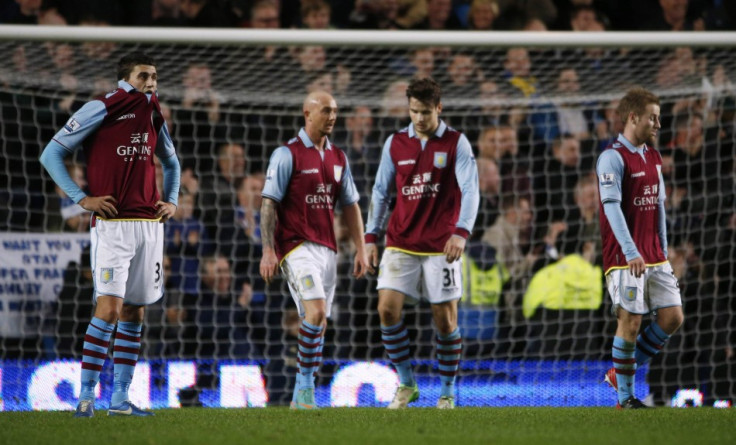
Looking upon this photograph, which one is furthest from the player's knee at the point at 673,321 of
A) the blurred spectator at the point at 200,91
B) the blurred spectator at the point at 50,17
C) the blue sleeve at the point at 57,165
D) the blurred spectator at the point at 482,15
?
the blurred spectator at the point at 50,17

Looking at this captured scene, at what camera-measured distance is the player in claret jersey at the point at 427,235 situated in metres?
6.17

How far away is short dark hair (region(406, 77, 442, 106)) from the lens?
20.0 ft

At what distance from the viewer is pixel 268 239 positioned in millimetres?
6188

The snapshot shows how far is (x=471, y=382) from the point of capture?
301 inches

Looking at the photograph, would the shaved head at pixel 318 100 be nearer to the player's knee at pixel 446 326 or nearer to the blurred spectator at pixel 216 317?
the player's knee at pixel 446 326

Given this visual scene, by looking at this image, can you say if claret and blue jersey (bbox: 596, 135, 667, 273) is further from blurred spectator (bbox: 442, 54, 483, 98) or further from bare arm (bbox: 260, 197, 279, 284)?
blurred spectator (bbox: 442, 54, 483, 98)

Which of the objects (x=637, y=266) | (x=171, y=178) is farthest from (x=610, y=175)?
(x=171, y=178)

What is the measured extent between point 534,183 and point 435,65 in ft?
5.32

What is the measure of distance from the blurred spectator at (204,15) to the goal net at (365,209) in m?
0.38

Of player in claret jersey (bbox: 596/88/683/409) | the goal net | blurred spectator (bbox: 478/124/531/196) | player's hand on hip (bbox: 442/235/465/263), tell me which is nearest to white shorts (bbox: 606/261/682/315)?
player in claret jersey (bbox: 596/88/683/409)

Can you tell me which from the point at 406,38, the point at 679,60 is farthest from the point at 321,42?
the point at 679,60

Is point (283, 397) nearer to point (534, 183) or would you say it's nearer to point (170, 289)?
point (170, 289)

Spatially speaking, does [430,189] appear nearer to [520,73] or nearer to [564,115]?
[564,115]

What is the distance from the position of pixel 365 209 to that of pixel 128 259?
3931 mm
